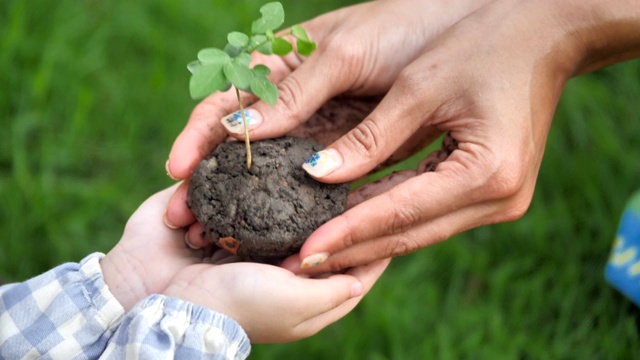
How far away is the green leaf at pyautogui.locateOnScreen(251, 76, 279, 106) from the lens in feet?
6.40

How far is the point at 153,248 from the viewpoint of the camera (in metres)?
2.18

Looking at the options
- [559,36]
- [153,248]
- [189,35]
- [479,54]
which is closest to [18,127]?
[189,35]

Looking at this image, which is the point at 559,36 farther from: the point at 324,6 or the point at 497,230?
the point at 324,6

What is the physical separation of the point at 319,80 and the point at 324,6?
218 centimetres

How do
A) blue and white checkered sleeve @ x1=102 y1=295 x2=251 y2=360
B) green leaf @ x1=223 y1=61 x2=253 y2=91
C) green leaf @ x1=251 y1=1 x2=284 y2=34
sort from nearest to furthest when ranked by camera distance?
blue and white checkered sleeve @ x1=102 y1=295 x2=251 y2=360 → green leaf @ x1=223 y1=61 x2=253 y2=91 → green leaf @ x1=251 y1=1 x2=284 y2=34

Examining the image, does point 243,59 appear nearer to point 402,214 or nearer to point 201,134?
point 201,134

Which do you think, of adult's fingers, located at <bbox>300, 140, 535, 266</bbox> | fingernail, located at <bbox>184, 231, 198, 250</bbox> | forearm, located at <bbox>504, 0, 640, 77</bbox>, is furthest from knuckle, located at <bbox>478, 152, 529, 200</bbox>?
fingernail, located at <bbox>184, 231, 198, 250</bbox>

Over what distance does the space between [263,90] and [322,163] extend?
27 centimetres

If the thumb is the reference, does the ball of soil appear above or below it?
below

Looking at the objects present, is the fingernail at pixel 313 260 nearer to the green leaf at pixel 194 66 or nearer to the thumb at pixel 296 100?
the thumb at pixel 296 100

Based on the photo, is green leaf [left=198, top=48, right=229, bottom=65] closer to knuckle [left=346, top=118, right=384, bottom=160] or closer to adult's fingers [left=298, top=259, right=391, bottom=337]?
knuckle [left=346, top=118, right=384, bottom=160]

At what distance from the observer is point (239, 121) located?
2.14 m

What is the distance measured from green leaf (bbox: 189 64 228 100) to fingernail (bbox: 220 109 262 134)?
0.23 metres

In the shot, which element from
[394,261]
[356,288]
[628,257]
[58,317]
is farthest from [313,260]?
[628,257]
